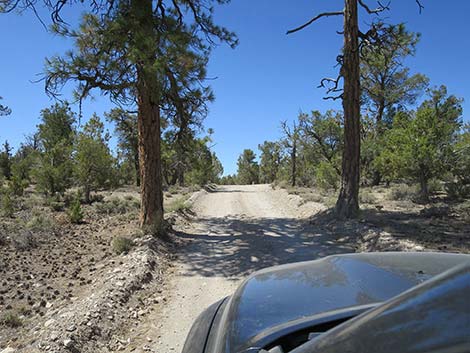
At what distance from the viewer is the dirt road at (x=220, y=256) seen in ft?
13.8

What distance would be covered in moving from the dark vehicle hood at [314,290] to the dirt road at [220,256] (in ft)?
7.00

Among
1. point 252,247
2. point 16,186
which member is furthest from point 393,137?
point 16,186

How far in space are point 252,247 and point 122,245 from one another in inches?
119

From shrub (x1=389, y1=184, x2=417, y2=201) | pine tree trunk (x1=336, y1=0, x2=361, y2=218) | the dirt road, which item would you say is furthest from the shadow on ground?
shrub (x1=389, y1=184, x2=417, y2=201)

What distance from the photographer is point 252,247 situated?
25.6ft

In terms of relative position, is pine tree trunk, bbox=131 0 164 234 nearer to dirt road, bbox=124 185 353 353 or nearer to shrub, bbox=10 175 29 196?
dirt road, bbox=124 185 353 353

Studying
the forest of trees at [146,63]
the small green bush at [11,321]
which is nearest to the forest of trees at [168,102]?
the forest of trees at [146,63]

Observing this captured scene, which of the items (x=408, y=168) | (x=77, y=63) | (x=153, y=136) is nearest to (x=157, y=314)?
(x=153, y=136)

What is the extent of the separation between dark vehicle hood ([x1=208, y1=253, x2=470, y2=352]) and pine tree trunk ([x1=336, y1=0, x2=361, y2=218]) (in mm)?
8318

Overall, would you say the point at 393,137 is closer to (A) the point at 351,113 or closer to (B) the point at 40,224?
A: (A) the point at 351,113

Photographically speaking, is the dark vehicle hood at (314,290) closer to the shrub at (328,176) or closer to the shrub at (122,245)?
the shrub at (122,245)

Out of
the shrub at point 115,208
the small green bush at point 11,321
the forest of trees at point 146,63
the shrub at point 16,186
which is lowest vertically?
the small green bush at point 11,321

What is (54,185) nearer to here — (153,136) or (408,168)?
(153,136)

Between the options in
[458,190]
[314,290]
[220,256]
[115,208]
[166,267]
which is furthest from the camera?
[115,208]
